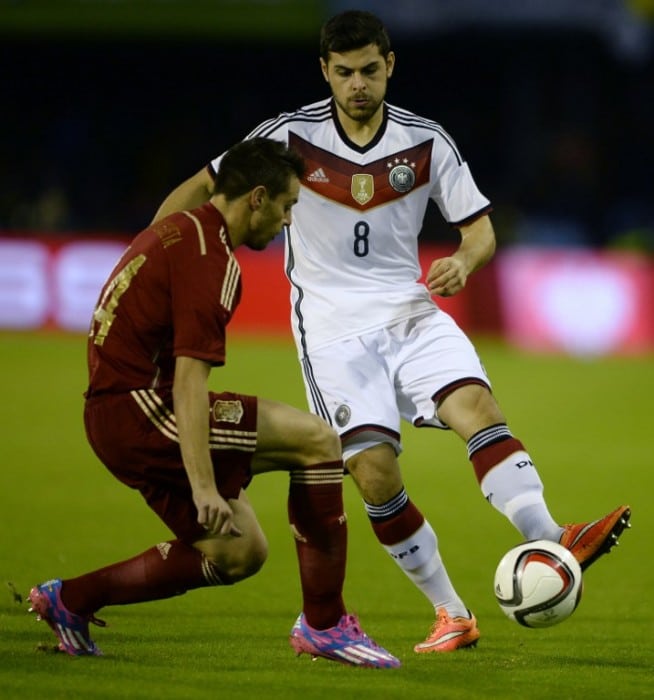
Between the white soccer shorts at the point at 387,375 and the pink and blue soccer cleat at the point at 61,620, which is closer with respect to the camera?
the pink and blue soccer cleat at the point at 61,620

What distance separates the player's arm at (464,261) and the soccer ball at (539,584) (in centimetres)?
102

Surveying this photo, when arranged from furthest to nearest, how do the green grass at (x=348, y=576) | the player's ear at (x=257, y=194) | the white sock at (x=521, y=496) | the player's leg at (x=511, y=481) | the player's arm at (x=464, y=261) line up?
1. the player's arm at (x=464, y=261)
2. the white sock at (x=521, y=496)
3. the player's leg at (x=511, y=481)
4. the player's ear at (x=257, y=194)
5. the green grass at (x=348, y=576)

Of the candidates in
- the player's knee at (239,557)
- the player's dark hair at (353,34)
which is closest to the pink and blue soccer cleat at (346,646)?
the player's knee at (239,557)

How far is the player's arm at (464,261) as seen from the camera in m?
5.66

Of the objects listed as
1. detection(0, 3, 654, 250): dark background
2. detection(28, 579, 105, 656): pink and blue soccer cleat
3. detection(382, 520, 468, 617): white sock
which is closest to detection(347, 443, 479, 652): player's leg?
detection(382, 520, 468, 617): white sock

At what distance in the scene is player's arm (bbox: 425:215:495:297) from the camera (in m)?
5.66

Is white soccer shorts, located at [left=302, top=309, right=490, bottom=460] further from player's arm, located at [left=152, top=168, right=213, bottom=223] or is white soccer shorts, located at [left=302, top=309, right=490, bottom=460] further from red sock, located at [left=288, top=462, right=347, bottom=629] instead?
player's arm, located at [left=152, top=168, right=213, bottom=223]

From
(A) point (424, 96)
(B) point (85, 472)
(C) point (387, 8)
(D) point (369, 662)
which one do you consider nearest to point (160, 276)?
(D) point (369, 662)

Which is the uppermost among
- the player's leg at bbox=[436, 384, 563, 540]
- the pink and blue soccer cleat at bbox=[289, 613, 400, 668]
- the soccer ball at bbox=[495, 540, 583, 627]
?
the player's leg at bbox=[436, 384, 563, 540]

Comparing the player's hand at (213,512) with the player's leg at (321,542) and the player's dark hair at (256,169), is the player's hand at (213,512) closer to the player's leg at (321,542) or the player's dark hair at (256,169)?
the player's leg at (321,542)

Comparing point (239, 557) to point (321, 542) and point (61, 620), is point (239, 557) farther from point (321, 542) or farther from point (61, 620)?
point (61, 620)

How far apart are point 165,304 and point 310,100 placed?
73.9ft

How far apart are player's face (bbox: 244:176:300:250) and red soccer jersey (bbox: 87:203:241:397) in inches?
4.6

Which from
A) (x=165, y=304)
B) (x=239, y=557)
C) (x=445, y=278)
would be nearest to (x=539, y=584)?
(x=239, y=557)
